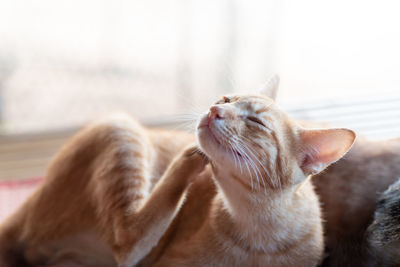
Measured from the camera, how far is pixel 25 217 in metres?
1.89

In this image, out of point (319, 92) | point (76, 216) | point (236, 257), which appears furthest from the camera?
point (319, 92)

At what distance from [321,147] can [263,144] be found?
0.54ft

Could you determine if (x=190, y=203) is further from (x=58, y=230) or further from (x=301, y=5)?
(x=301, y=5)

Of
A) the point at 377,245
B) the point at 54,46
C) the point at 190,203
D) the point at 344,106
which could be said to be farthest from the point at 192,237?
the point at 54,46

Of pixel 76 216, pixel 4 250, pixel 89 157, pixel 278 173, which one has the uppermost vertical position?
pixel 278 173

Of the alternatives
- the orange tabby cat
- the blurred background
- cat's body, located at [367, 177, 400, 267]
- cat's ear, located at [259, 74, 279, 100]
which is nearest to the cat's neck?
the orange tabby cat

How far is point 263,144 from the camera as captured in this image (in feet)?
4.75

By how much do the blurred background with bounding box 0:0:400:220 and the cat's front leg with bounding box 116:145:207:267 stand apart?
1332mm

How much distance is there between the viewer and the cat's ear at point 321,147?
4.61 ft

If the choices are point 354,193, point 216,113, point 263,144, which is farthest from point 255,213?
point 354,193

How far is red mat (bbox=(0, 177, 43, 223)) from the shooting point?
2.39m

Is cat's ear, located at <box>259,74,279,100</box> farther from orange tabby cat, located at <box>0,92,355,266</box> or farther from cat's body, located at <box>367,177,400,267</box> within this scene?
cat's body, located at <box>367,177,400,267</box>

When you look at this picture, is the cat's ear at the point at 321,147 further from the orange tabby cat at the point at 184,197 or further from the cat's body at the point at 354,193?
the cat's body at the point at 354,193

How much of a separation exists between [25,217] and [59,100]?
4.43ft
